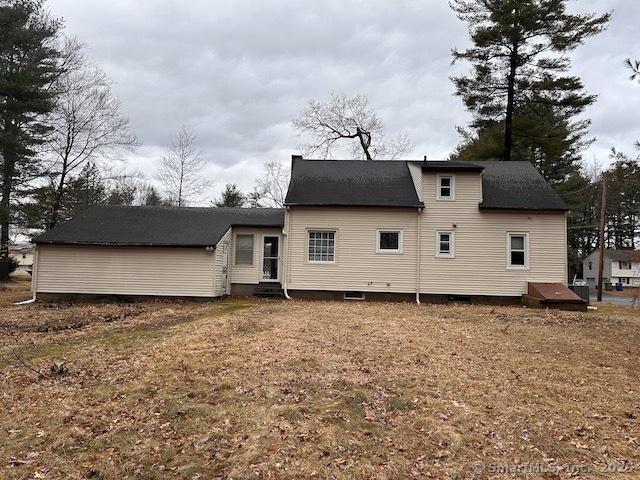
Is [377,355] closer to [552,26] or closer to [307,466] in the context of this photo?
[307,466]

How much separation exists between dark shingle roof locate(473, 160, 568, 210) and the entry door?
8192 millimetres

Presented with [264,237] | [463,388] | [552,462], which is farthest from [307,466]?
[264,237]

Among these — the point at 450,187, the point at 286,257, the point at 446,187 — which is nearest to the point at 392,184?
the point at 446,187

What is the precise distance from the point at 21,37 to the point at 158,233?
13.6m

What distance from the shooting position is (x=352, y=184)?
17.4 m

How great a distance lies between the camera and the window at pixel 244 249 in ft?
56.3

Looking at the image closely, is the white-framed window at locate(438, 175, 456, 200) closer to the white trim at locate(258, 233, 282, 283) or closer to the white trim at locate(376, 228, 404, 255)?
the white trim at locate(376, 228, 404, 255)

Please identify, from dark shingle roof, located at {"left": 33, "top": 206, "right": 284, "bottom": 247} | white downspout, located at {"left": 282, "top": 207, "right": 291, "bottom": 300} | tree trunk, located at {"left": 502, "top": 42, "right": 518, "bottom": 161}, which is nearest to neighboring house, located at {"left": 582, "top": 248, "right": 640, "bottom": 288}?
tree trunk, located at {"left": 502, "top": 42, "right": 518, "bottom": 161}

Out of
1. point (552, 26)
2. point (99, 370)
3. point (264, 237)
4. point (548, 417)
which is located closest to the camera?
point (548, 417)

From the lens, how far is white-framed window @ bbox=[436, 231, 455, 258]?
16.1 m

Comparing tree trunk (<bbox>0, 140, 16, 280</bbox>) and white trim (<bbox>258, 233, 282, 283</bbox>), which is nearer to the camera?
white trim (<bbox>258, 233, 282, 283</bbox>)

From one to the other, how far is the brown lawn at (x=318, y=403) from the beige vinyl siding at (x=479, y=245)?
6.04 meters

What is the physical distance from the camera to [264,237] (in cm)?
1712

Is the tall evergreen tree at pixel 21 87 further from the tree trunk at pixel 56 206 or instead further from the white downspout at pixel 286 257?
the white downspout at pixel 286 257
